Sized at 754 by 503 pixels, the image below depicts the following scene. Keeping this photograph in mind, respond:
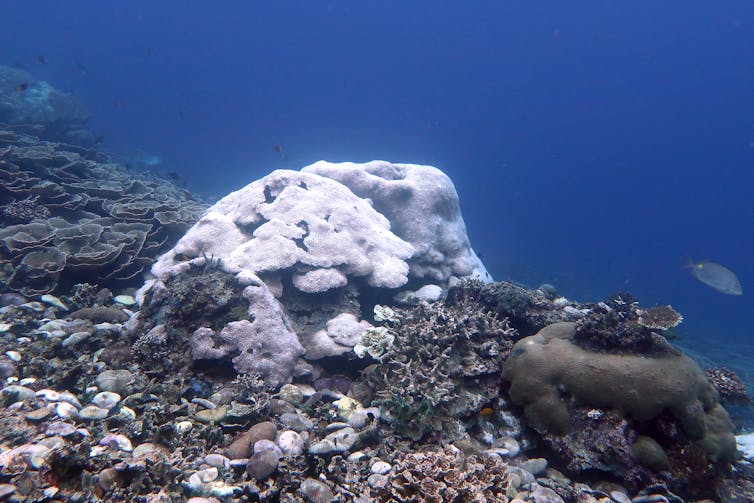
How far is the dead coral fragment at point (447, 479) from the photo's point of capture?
3.29 meters

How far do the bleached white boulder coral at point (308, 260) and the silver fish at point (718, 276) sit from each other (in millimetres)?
6689

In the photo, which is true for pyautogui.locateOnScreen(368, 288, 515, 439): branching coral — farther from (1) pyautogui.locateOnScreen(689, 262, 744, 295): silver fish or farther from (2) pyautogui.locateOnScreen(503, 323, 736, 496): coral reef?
(1) pyautogui.locateOnScreen(689, 262, 744, 295): silver fish

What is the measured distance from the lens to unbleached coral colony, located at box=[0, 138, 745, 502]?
151 inches

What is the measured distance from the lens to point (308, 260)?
680 centimetres

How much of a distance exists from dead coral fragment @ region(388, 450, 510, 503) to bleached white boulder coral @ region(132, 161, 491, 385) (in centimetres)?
238

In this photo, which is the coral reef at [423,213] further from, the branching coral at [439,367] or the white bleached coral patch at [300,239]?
the branching coral at [439,367]

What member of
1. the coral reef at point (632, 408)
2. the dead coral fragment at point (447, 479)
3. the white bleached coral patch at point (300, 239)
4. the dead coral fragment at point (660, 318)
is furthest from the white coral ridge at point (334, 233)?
the dead coral fragment at point (660, 318)

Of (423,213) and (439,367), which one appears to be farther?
(423,213)

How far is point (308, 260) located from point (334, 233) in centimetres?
89

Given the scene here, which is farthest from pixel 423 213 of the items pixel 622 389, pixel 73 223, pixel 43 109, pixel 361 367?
pixel 43 109

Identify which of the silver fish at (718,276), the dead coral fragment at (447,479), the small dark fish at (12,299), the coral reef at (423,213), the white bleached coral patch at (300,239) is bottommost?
the small dark fish at (12,299)

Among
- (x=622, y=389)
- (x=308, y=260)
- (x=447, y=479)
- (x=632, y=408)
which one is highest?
(x=308, y=260)

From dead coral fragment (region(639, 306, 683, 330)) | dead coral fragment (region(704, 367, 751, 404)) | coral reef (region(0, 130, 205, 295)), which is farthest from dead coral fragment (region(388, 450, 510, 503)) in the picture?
coral reef (region(0, 130, 205, 295))

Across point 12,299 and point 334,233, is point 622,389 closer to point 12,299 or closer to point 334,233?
point 334,233
